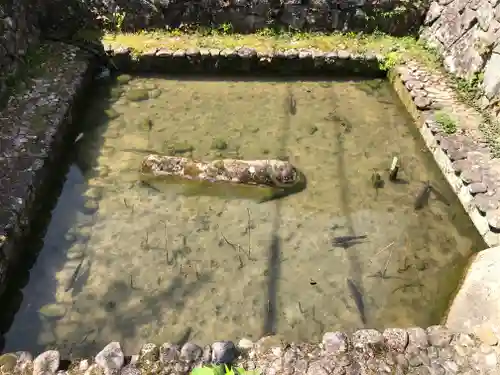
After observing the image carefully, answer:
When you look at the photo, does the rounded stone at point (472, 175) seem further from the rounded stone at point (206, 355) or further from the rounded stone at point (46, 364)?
the rounded stone at point (46, 364)

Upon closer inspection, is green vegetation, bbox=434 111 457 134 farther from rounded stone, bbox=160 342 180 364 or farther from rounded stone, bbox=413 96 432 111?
rounded stone, bbox=160 342 180 364

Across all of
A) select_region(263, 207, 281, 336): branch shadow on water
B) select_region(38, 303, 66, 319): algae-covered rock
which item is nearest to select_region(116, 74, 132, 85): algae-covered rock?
select_region(263, 207, 281, 336): branch shadow on water

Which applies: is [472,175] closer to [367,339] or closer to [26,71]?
[367,339]

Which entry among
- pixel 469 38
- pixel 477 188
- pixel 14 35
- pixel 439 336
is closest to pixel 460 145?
pixel 477 188

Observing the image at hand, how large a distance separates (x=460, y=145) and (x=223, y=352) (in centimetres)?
474

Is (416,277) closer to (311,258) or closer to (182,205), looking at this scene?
(311,258)

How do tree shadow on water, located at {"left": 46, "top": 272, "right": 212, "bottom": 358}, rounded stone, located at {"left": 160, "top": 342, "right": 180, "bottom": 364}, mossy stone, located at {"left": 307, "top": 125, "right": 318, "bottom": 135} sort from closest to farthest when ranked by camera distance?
rounded stone, located at {"left": 160, "top": 342, "right": 180, "bottom": 364}
tree shadow on water, located at {"left": 46, "top": 272, "right": 212, "bottom": 358}
mossy stone, located at {"left": 307, "top": 125, "right": 318, "bottom": 135}

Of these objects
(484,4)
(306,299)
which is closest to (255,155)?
(306,299)

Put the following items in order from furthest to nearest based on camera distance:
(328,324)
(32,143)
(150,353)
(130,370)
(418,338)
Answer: (32,143) < (328,324) < (418,338) < (150,353) < (130,370)

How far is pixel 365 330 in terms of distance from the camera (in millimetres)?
4578

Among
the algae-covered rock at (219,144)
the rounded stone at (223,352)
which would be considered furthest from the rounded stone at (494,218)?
the algae-covered rock at (219,144)

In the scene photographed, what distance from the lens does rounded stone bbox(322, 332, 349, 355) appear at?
174 inches

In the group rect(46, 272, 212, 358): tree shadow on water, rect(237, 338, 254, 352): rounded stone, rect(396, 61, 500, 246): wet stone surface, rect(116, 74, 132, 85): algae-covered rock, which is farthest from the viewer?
rect(116, 74, 132, 85): algae-covered rock

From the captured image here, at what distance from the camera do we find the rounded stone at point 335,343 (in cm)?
441
